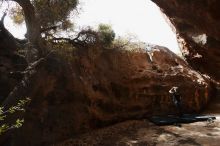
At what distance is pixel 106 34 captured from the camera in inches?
719

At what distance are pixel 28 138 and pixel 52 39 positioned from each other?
509 cm

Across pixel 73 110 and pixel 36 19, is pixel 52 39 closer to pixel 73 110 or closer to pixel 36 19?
pixel 36 19

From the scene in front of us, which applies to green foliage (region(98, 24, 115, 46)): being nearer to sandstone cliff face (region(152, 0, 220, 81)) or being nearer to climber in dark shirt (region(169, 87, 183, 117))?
climber in dark shirt (region(169, 87, 183, 117))

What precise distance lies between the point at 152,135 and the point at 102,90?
14.0 feet

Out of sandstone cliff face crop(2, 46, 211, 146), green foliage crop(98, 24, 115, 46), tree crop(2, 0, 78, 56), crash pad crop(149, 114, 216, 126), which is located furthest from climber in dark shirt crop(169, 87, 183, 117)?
tree crop(2, 0, 78, 56)

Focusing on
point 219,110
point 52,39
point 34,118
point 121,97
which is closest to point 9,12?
point 52,39

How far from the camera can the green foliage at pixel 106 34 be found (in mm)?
17938

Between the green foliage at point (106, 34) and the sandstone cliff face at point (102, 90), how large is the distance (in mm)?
719

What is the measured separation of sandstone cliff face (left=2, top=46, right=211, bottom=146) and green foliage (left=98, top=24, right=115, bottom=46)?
72 centimetres

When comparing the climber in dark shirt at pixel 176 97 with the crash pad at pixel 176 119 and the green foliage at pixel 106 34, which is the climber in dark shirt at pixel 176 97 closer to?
the crash pad at pixel 176 119

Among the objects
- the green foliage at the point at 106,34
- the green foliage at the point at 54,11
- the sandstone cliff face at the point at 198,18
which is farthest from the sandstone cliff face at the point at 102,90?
the sandstone cliff face at the point at 198,18

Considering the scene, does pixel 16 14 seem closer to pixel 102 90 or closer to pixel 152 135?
pixel 102 90

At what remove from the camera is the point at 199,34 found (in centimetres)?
1210

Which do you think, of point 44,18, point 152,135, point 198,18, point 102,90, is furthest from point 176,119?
point 44,18
